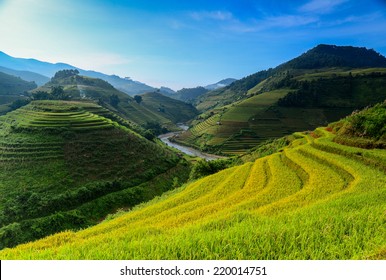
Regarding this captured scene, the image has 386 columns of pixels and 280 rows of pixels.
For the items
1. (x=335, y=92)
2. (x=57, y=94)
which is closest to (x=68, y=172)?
(x=57, y=94)

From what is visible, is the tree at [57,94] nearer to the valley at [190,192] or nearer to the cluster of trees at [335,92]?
the valley at [190,192]

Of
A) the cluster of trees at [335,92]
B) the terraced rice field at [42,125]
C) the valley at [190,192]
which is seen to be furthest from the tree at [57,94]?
the cluster of trees at [335,92]

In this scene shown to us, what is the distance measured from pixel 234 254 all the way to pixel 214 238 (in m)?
0.71

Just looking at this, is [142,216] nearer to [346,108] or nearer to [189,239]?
[189,239]

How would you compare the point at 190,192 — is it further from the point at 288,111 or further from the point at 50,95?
the point at 50,95

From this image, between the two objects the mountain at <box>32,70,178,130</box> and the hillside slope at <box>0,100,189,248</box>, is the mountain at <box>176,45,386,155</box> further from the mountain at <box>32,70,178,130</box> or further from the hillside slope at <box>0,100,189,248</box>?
the hillside slope at <box>0,100,189,248</box>

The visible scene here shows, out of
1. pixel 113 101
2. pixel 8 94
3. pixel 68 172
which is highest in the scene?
pixel 8 94

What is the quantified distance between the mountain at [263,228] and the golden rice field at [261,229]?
0.02 m

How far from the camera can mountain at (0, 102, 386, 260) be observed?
18.1 ft

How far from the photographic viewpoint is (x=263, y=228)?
677 cm

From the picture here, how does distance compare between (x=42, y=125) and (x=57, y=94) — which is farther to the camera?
(x=57, y=94)

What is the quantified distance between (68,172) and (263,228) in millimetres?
43898

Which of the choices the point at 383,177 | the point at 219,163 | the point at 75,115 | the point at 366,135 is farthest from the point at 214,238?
the point at 75,115

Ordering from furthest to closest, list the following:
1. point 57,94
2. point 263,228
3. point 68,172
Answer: point 57,94, point 68,172, point 263,228
